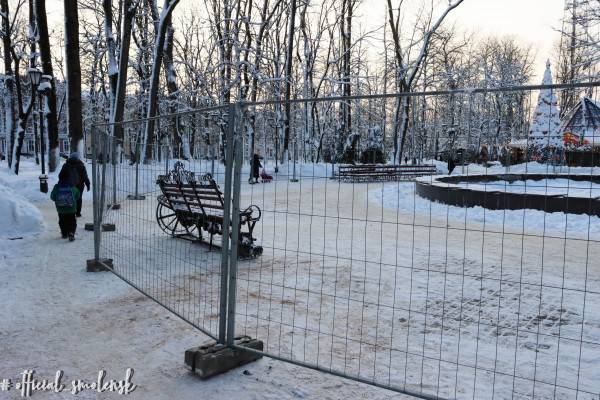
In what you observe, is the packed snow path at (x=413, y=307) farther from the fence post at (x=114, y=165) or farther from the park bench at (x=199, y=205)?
the fence post at (x=114, y=165)

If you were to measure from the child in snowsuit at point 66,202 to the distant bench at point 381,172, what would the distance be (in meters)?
5.05

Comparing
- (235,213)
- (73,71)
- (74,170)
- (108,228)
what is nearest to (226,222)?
(235,213)

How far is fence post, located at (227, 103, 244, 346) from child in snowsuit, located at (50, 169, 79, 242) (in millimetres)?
6250

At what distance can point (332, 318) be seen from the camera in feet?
16.2

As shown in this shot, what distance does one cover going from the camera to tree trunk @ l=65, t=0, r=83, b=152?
1560 cm

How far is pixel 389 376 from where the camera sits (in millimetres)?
3689

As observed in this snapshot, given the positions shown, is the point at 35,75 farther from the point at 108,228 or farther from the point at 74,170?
the point at 108,228

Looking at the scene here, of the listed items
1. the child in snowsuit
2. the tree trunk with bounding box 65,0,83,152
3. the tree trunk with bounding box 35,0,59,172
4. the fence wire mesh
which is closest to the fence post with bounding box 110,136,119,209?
the fence wire mesh

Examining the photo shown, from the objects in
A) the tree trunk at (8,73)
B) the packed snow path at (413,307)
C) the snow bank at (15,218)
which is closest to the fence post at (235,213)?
the packed snow path at (413,307)

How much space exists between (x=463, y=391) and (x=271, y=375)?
4.30 ft

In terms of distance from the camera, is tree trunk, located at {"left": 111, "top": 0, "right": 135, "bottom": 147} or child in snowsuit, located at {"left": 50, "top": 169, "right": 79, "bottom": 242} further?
tree trunk, located at {"left": 111, "top": 0, "right": 135, "bottom": 147}

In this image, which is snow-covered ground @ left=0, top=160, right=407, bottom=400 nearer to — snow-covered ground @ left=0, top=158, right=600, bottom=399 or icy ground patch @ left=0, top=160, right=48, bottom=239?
snow-covered ground @ left=0, top=158, right=600, bottom=399

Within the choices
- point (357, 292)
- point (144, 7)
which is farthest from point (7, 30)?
point (357, 292)

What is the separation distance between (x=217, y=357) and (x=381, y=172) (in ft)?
7.91
